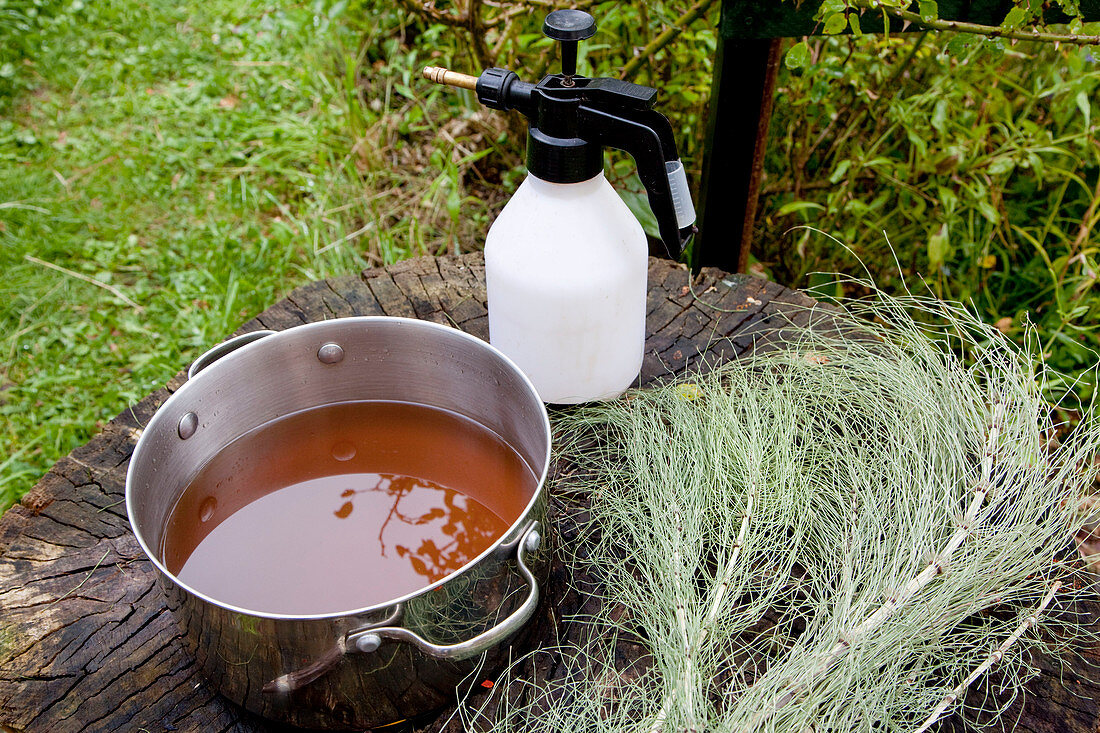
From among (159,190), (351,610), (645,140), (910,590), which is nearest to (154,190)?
(159,190)

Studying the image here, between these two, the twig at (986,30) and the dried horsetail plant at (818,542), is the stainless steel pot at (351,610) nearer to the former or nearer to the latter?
the dried horsetail plant at (818,542)

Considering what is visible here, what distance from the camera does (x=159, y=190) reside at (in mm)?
2559

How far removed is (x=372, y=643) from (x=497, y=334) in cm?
51

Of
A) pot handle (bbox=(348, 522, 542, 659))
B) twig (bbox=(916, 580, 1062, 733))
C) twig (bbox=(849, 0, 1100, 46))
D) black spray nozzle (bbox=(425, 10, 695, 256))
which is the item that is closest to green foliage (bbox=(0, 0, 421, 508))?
black spray nozzle (bbox=(425, 10, 695, 256))

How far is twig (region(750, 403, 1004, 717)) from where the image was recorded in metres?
0.81

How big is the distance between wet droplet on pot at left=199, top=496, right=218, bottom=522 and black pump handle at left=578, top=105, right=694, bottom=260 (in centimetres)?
61

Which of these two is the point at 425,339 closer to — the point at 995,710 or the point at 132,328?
the point at 995,710

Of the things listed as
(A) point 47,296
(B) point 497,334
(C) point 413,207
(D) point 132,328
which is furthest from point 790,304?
(A) point 47,296

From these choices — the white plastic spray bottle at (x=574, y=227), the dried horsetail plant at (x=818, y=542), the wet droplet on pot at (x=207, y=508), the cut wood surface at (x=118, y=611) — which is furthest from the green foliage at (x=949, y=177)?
the wet droplet on pot at (x=207, y=508)

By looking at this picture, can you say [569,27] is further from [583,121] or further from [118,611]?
[118,611]

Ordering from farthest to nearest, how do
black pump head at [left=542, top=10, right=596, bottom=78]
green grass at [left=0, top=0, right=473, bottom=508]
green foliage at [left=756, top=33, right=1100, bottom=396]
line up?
green grass at [left=0, top=0, right=473, bottom=508] < green foliage at [left=756, top=33, right=1100, bottom=396] < black pump head at [left=542, top=10, right=596, bottom=78]

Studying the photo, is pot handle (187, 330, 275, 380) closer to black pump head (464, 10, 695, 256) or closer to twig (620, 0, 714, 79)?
black pump head (464, 10, 695, 256)

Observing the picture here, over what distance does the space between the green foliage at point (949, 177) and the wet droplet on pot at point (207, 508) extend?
1.24 meters

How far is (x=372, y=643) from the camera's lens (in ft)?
2.48
